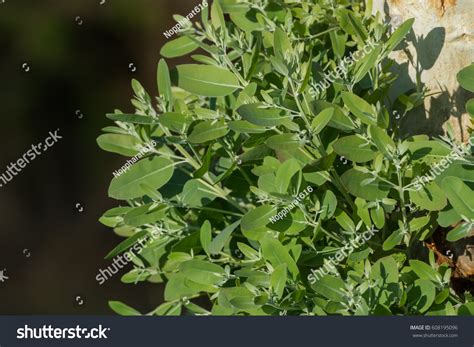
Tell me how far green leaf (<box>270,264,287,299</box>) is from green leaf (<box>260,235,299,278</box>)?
33mm

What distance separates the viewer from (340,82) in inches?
68.2

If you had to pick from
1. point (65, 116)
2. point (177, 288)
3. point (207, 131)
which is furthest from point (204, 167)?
point (65, 116)

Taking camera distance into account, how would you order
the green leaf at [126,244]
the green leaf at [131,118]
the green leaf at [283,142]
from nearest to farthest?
the green leaf at [283,142], the green leaf at [131,118], the green leaf at [126,244]

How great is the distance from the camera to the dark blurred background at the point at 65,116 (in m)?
3.86

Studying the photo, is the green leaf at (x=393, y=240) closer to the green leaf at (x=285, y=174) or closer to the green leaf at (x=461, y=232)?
the green leaf at (x=461, y=232)

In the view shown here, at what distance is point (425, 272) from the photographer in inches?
64.7

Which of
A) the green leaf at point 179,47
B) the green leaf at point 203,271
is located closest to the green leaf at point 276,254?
the green leaf at point 203,271

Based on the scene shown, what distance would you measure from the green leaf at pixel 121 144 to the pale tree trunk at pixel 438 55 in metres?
0.61

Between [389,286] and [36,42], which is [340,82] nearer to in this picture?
[389,286]

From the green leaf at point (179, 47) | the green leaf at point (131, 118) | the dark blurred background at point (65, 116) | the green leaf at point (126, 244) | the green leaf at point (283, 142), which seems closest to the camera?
the green leaf at point (283, 142)

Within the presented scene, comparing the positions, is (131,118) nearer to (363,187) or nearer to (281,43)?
(281,43)

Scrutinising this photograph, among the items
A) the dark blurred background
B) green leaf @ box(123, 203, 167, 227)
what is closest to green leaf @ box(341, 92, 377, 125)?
green leaf @ box(123, 203, 167, 227)

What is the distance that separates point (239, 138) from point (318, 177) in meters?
0.23

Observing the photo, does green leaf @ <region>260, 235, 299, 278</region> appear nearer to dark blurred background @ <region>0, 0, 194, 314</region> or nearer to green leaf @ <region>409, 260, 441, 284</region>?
green leaf @ <region>409, 260, 441, 284</region>
